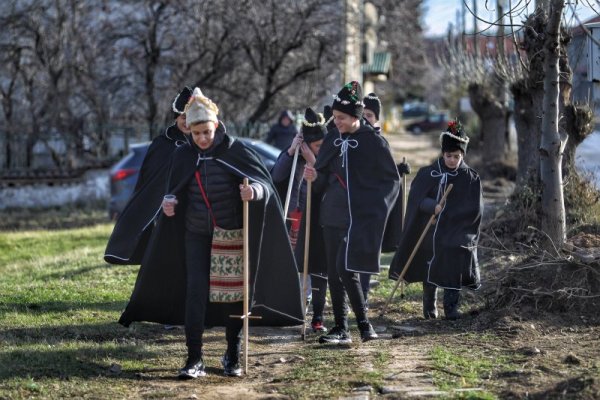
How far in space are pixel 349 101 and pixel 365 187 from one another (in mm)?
688

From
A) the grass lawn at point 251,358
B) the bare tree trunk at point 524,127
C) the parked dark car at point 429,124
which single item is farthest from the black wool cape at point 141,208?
the parked dark car at point 429,124

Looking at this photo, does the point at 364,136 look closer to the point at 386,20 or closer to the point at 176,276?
the point at 176,276

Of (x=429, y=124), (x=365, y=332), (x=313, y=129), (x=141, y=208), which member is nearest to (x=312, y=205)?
(x=313, y=129)

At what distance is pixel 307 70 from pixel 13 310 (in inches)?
693

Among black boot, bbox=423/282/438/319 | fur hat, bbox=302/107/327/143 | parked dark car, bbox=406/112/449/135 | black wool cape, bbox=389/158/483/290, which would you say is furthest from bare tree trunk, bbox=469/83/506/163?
parked dark car, bbox=406/112/449/135

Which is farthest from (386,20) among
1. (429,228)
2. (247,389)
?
(247,389)

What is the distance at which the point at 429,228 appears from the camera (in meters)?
9.67

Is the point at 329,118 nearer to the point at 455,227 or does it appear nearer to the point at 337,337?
the point at 455,227

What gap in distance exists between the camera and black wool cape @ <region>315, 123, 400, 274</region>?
832cm

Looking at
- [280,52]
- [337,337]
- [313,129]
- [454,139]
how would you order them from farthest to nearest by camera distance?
[280,52] → [454,139] → [313,129] → [337,337]

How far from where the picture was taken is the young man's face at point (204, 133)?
725cm

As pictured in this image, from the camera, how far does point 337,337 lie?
8.40 m

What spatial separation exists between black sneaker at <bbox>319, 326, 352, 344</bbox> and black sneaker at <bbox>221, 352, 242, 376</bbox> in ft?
3.61

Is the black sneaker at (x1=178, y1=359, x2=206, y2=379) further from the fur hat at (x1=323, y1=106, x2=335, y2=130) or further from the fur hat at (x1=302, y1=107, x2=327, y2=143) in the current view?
the fur hat at (x1=323, y1=106, x2=335, y2=130)
